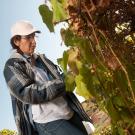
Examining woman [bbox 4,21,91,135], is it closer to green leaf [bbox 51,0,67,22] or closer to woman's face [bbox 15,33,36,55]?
woman's face [bbox 15,33,36,55]

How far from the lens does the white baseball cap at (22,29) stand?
4102 millimetres

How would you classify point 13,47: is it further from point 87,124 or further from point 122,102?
point 122,102

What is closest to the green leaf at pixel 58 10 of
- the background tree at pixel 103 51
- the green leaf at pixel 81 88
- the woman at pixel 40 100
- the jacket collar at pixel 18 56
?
the background tree at pixel 103 51

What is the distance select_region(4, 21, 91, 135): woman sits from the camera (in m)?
3.68

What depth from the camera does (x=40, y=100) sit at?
3664 mm

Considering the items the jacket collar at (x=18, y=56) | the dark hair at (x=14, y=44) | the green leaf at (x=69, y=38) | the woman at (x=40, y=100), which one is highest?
the dark hair at (x=14, y=44)

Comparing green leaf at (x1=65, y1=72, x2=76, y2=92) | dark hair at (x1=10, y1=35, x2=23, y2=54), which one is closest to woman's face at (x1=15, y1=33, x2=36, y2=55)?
dark hair at (x1=10, y1=35, x2=23, y2=54)

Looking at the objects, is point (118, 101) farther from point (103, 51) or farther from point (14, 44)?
point (14, 44)

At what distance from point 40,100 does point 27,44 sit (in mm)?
667

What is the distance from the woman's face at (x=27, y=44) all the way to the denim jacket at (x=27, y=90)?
105 mm

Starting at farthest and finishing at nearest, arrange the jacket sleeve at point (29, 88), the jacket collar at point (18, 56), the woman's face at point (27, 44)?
the woman's face at point (27, 44) < the jacket collar at point (18, 56) < the jacket sleeve at point (29, 88)

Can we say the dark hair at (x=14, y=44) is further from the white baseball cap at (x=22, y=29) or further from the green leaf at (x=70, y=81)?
the green leaf at (x=70, y=81)

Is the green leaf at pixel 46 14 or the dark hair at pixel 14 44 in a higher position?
the dark hair at pixel 14 44

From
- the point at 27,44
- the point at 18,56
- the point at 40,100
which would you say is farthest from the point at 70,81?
the point at 27,44
